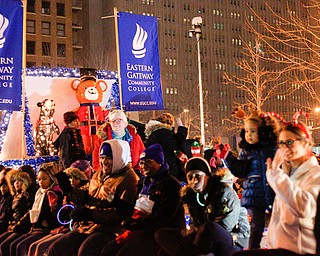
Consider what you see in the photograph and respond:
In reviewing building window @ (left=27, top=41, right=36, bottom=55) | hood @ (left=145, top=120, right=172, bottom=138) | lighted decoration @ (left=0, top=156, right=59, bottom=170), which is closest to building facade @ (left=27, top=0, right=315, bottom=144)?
building window @ (left=27, top=41, right=36, bottom=55)

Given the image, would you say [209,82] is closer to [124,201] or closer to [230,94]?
[230,94]

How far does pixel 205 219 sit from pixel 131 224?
89 centimetres

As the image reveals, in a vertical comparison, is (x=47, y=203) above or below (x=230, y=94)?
below

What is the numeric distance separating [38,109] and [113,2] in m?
98.3

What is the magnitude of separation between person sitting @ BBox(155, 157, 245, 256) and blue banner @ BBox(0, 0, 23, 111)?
265 inches

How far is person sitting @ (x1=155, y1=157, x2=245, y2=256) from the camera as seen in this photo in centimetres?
563

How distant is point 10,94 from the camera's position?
39.7 feet

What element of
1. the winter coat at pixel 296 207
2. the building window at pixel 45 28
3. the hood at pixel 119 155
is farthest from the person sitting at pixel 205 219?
the building window at pixel 45 28

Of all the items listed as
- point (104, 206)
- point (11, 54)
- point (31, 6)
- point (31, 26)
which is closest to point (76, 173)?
point (104, 206)

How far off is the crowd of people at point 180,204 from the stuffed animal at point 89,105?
4.72 metres

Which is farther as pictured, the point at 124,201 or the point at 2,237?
the point at 2,237

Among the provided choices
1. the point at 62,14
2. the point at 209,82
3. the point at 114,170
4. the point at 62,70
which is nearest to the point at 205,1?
the point at 209,82

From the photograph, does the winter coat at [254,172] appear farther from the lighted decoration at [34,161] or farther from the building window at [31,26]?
the building window at [31,26]

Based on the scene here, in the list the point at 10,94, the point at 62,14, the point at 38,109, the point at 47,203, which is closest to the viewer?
the point at 47,203
